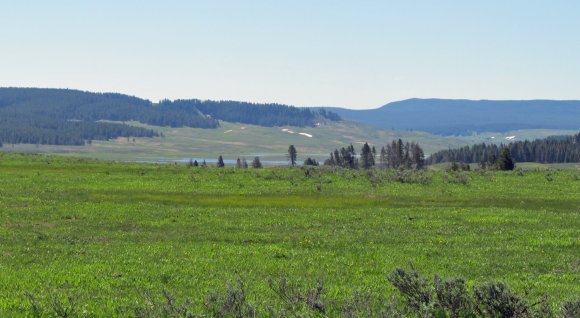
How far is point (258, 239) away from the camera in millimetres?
30344

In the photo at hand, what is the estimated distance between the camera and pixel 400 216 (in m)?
39.1

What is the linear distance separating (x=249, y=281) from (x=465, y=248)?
40.1 ft

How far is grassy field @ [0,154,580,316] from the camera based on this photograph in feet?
66.1

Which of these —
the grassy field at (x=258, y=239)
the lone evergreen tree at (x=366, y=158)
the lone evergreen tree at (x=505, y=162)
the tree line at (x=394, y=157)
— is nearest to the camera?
the grassy field at (x=258, y=239)

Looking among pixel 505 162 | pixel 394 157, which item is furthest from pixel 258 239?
pixel 394 157

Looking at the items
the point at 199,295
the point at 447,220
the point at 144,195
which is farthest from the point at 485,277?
the point at 144,195

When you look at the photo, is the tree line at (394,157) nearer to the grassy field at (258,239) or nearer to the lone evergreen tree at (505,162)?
the lone evergreen tree at (505,162)

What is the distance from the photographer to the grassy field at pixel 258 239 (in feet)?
66.1

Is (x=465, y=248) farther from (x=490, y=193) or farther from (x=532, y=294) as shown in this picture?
(x=490, y=193)

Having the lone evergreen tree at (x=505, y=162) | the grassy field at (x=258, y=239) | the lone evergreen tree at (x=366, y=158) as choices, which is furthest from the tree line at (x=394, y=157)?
the grassy field at (x=258, y=239)

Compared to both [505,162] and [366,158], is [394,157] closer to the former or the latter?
[366,158]

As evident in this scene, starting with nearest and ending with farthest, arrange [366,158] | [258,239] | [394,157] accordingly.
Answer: [258,239], [366,158], [394,157]

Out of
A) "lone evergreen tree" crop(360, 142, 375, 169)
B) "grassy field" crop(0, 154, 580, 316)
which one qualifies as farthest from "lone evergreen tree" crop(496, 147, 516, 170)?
"grassy field" crop(0, 154, 580, 316)

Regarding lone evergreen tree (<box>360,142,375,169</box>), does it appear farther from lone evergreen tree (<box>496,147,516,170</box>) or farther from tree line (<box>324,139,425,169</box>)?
lone evergreen tree (<box>496,147,516,170</box>)
